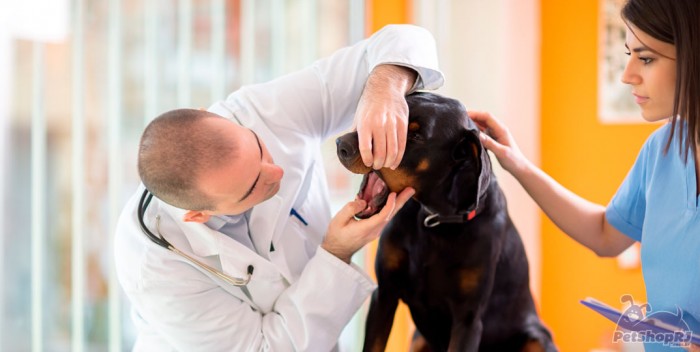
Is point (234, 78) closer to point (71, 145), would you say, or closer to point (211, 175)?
point (71, 145)

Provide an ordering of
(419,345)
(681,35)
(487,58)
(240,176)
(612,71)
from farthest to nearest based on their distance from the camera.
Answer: (612,71), (487,58), (419,345), (240,176), (681,35)

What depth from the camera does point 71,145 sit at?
2146 millimetres

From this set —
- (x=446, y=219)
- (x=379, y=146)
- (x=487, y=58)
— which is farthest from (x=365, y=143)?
(x=487, y=58)

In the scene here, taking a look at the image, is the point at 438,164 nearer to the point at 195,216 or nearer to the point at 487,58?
the point at 195,216

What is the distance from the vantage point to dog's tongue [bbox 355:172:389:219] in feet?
4.66

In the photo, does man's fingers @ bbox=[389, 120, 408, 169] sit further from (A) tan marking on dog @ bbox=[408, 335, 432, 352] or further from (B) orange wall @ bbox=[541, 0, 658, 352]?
(B) orange wall @ bbox=[541, 0, 658, 352]

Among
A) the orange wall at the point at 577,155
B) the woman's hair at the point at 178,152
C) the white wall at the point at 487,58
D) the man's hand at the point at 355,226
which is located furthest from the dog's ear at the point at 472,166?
the orange wall at the point at 577,155

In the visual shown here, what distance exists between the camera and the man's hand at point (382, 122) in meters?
1.21

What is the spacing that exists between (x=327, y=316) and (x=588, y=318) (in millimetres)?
2321

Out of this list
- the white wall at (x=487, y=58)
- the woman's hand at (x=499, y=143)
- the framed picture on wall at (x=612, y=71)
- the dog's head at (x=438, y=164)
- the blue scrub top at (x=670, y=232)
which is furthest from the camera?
the framed picture on wall at (x=612, y=71)

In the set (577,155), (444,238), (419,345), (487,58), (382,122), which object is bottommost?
(419,345)

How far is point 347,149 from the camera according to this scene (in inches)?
49.8

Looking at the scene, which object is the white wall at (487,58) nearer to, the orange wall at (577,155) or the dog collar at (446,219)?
the orange wall at (577,155)

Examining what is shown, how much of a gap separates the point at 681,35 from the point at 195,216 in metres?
0.94
